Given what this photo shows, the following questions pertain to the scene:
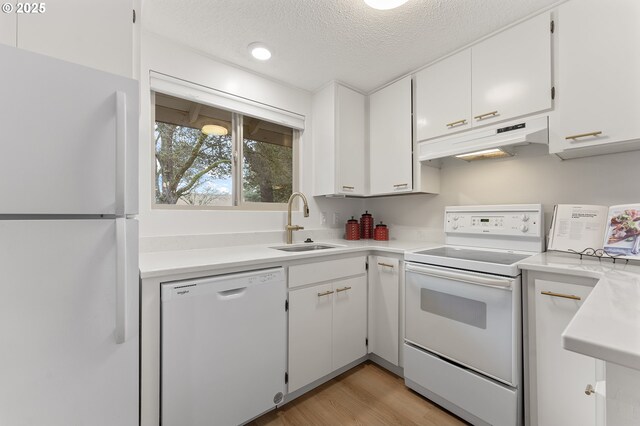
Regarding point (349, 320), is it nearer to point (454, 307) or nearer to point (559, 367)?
point (454, 307)

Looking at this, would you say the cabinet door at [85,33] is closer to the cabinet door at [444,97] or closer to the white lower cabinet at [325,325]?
the white lower cabinet at [325,325]

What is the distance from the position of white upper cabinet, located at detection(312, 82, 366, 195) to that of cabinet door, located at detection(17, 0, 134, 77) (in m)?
1.61

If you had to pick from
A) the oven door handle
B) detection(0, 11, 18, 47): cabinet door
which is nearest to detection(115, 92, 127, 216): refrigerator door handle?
detection(0, 11, 18, 47): cabinet door

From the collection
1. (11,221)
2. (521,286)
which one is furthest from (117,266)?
(521,286)

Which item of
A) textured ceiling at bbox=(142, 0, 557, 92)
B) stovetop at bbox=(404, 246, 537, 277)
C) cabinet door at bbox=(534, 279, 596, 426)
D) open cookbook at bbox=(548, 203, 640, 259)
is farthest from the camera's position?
textured ceiling at bbox=(142, 0, 557, 92)

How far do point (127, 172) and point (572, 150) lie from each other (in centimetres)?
214

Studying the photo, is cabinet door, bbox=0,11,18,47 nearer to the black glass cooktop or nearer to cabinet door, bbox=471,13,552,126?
the black glass cooktop

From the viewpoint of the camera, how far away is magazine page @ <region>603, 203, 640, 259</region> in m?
1.25

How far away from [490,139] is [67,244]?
85.6 inches

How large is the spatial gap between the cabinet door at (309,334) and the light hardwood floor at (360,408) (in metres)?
0.13

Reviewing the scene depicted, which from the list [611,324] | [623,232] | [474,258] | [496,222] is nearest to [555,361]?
[474,258]

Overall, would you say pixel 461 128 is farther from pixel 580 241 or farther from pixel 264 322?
pixel 264 322

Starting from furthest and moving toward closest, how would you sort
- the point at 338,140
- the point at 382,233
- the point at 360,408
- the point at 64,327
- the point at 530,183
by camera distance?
the point at 382,233, the point at 338,140, the point at 530,183, the point at 360,408, the point at 64,327

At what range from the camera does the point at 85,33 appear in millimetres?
912
